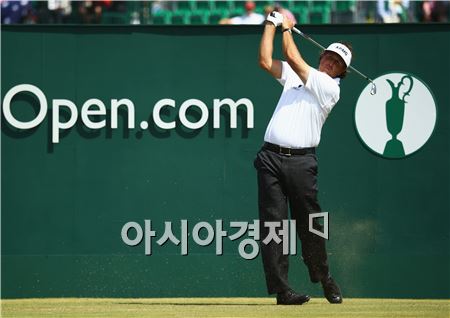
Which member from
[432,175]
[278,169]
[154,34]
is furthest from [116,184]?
[432,175]

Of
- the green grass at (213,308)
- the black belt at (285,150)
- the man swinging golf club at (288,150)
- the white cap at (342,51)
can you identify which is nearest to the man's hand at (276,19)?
the man swinging golf club at (288,150)

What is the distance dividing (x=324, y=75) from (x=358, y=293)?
2.78m

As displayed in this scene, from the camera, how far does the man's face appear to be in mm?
9641

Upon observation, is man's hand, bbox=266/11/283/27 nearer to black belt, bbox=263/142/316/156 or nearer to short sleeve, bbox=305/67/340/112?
short sleeve, bbox=305/67/340/112

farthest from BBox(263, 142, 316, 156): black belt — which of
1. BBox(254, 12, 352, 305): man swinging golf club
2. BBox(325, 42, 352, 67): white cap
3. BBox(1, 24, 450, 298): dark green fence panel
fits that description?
BBox(1, 24, 450, 298): dark green fence panel

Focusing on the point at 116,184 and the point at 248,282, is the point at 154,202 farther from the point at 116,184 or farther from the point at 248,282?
the point at 248,282

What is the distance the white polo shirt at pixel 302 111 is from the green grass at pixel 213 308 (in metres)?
1.38

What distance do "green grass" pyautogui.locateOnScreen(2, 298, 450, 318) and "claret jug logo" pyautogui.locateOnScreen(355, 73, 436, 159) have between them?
5.03 ft

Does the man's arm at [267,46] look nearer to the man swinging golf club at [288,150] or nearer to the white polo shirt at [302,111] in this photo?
the man swinging golf club at [288,150]

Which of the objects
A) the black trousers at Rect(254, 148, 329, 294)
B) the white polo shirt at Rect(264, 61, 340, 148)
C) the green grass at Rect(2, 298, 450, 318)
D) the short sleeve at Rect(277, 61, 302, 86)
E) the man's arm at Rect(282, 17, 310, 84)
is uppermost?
the man's arm at Rect(282, 17, 310, 84)

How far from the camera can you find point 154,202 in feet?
36.6

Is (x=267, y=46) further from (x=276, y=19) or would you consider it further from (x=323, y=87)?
(x=323, y=87)

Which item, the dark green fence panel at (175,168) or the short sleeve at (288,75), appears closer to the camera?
the short sleeve at (288,75)

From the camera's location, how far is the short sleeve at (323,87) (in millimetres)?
9297
